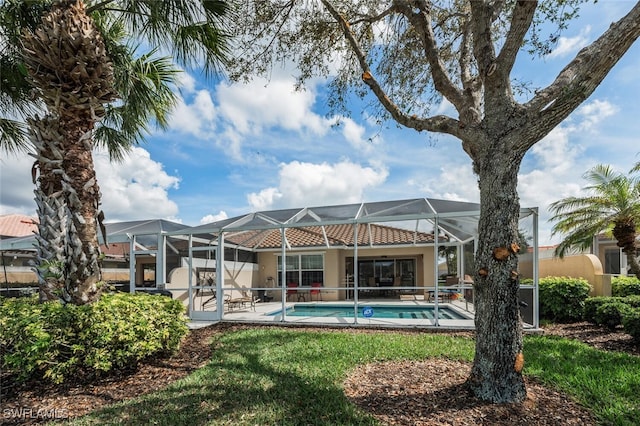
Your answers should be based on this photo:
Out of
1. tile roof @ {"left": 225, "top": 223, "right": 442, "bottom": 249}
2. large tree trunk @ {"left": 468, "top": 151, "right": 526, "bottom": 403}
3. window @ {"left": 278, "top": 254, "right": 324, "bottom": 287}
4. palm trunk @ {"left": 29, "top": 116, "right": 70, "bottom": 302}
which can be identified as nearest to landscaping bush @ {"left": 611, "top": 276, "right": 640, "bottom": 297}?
tile roof @ {"left": 225, "top": 223, "right": 442, "bottom": 249}

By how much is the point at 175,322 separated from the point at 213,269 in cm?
794

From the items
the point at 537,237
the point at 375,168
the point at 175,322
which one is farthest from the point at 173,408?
the point at 375,168

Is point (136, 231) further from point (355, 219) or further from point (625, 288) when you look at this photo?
point (625, 288)

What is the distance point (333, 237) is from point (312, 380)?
12853mm

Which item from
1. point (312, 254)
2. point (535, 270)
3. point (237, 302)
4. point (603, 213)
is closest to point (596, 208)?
point (603, 213)

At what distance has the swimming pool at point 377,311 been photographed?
12.5 m

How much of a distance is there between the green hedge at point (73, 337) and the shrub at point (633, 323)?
904cm

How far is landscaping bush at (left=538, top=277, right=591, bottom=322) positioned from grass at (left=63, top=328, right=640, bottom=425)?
134 inches

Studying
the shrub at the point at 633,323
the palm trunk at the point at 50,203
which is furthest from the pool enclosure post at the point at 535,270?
the palm trunk at the point at 50,203

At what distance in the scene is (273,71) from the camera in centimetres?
805

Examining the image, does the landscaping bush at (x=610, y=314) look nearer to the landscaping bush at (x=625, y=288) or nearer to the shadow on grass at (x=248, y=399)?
the landscaping bush at (x=625, y=288)

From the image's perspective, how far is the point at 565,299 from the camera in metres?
10.7

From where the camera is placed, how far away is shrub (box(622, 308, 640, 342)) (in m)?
7.05

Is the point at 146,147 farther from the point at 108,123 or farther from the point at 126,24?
the point at 126,24
